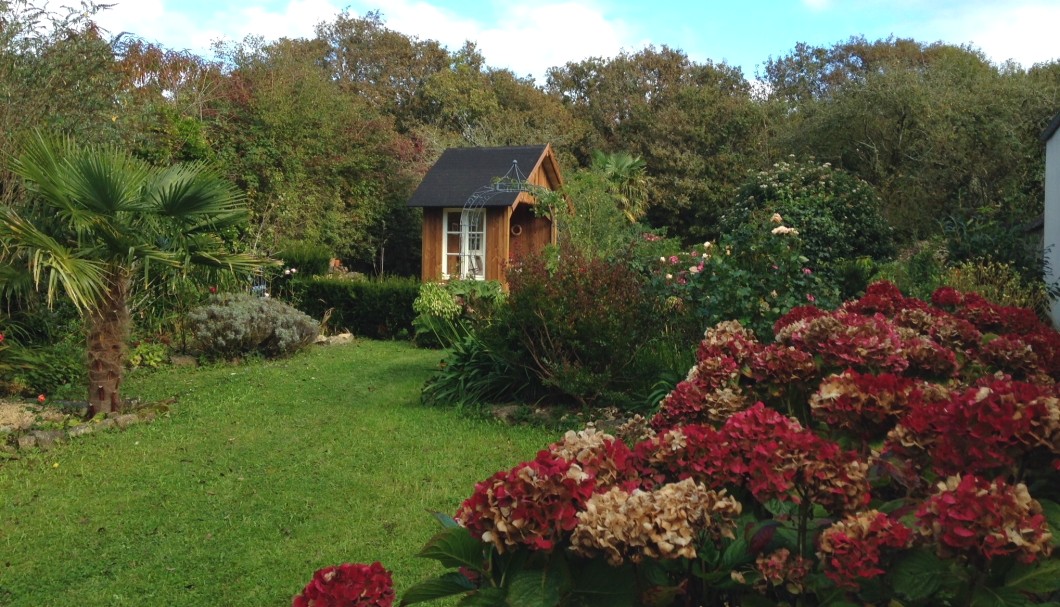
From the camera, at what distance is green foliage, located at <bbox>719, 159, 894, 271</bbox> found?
15.8m

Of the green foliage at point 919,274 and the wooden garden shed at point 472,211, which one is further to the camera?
the wooden garden shed at point 472,211

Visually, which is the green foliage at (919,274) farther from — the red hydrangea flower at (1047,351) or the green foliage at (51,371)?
the green foliage at (51,371)

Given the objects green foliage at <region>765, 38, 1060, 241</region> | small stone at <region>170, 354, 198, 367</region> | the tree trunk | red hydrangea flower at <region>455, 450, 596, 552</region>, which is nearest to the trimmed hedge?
small stone at <region>170, 354, 198, 367</region>

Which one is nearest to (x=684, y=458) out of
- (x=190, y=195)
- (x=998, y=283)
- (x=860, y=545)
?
(x=860, y=545)

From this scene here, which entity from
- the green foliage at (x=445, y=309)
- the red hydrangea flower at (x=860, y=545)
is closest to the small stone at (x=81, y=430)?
the green foliage at (x=445, y=309)

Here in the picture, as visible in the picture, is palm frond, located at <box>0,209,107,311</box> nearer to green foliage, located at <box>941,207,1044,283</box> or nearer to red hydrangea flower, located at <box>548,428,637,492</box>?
red hydrangea flower, located at <box>548,428,637,492</box>

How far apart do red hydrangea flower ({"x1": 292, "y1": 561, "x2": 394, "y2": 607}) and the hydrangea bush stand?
0.31 ft

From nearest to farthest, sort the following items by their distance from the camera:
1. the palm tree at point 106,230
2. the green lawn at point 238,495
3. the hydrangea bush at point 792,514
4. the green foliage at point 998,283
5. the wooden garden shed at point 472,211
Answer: the hydrangea bush at point 792,514 → the green lawn at point 238,495 → the palm tree at point 106,230 → the green foliage at point 998,283 → the wooden garden shed at point 472,211

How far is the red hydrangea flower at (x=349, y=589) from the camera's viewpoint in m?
1.83

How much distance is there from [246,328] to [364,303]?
3630 millimetres

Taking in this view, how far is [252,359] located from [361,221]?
37.7ft

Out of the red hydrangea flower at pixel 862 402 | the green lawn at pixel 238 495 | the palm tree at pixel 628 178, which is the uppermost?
the palm tree at pixel 628 178

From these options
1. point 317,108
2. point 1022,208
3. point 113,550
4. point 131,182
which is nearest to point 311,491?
point 113,550

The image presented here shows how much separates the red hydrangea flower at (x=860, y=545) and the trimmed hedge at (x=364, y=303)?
12.6 m
